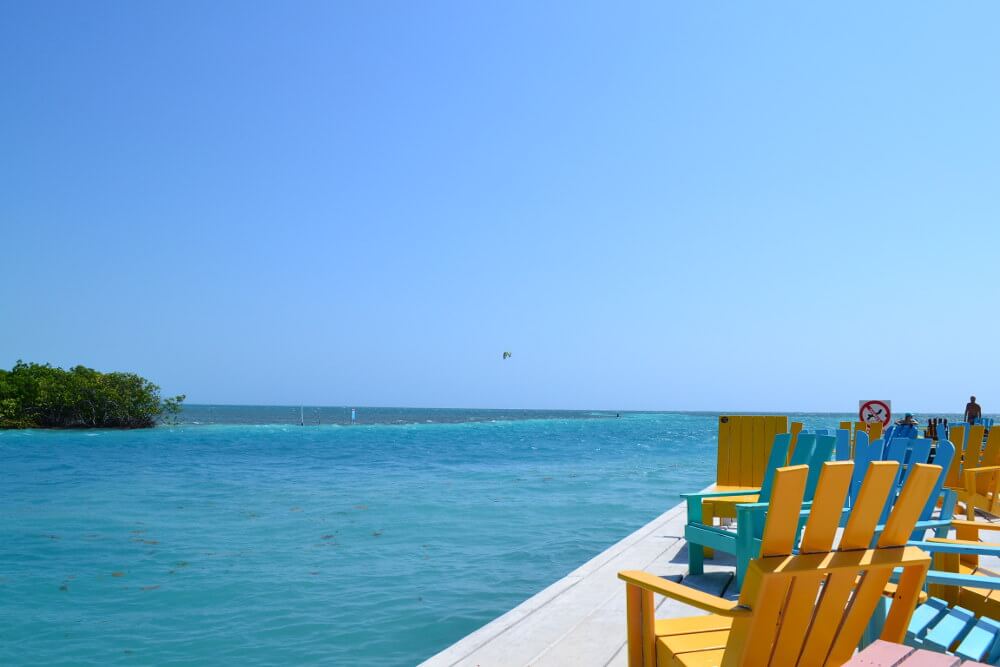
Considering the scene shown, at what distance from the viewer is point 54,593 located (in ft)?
24.2

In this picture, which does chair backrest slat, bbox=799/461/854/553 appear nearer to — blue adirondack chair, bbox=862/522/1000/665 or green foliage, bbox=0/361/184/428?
blue adirondack chair, bbox=862/522/1000/665

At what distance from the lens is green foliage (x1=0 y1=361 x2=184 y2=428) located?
5650 cm

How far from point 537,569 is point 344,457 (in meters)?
20.8

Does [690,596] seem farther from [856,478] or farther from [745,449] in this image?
[745,449]

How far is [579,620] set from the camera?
4277mm

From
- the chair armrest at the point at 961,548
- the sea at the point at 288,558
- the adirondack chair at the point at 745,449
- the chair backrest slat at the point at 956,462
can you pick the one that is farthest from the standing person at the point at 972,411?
the chair armrest at the point at 961,548

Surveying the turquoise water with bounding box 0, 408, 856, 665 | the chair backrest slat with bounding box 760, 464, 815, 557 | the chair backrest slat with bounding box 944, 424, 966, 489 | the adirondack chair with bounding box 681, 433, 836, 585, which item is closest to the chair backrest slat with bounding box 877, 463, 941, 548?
the chair backrest slat with bounding box 760, 464, 815, 557

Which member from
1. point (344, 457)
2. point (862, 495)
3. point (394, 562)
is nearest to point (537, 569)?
point (394, 562)

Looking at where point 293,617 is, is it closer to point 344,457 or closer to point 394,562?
point 394,562

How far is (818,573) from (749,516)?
7.74 ft

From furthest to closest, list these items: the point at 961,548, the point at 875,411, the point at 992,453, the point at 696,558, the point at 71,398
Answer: the point at 71,398, the point at 875,411, the point at 992,453, the point at 696,558, the point at 961,548

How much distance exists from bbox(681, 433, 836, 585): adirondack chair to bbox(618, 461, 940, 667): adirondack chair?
1418mm

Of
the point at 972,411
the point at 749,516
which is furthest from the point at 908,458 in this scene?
the point at 972,411

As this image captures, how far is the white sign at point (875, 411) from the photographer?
32.3 feet
